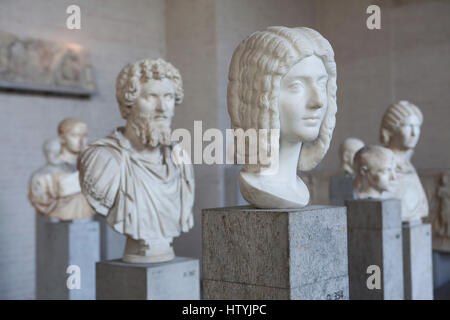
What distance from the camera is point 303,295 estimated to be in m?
2.74

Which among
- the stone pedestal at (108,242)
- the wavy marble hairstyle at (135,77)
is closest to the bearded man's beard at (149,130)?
the wavy marble hairstyle at (135,77)

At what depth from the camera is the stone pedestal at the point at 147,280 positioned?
4.42 metres

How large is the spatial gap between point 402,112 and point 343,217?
11.0ft

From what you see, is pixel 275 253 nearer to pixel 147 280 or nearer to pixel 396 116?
pixel 147 280

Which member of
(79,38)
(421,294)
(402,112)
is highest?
(79,38)

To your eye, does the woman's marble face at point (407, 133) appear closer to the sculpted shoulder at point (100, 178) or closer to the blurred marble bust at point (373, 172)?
the blurred marble bust at point (373, 172)

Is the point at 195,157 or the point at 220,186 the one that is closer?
the point at 220,186

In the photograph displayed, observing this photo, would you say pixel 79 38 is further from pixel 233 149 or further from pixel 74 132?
pixel 233 149

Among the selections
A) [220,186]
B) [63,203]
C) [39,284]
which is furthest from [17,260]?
[220,186]

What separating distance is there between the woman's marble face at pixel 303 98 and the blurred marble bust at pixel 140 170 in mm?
1914

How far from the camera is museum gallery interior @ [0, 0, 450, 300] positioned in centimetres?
Answer: 283

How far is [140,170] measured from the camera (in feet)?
15.0

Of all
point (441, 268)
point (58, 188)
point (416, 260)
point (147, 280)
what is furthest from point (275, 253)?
point (441, 268)

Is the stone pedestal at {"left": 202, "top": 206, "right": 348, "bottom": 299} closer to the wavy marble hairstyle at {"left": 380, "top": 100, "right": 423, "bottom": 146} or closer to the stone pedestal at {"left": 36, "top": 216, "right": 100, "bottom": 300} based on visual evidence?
the stone pedestal at {"left": 36, "top": 216, "right": 100, "bottom": 300}
